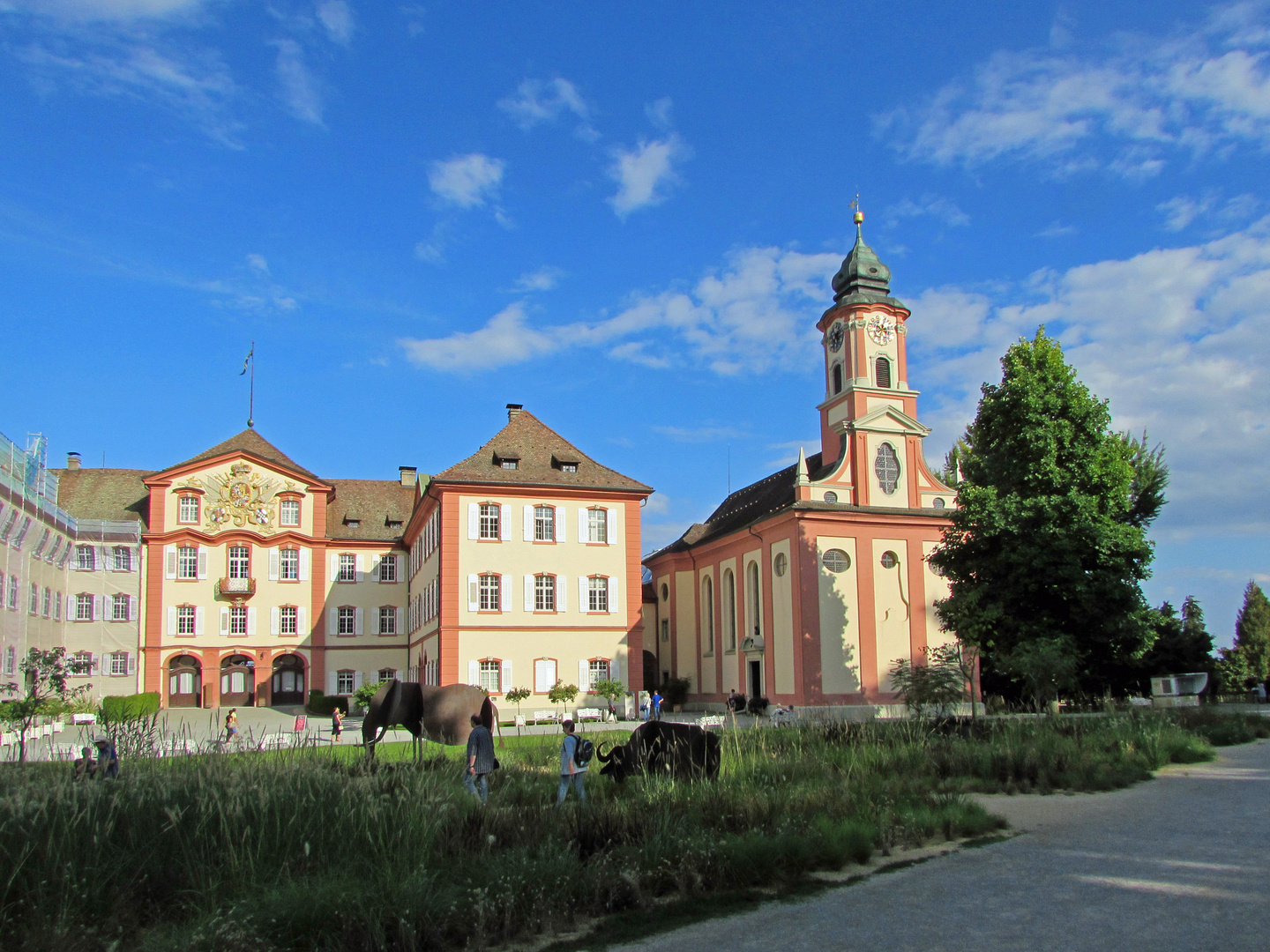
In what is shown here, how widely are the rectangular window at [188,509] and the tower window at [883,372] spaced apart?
33214 millimetres

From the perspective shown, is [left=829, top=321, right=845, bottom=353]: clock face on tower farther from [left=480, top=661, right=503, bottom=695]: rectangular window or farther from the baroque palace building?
[left=480, top=661, right=503, bottom=695]: rectangular window

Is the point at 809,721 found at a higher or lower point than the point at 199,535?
lower

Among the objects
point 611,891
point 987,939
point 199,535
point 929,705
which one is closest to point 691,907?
point 611,891

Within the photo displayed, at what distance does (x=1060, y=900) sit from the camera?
328 inches

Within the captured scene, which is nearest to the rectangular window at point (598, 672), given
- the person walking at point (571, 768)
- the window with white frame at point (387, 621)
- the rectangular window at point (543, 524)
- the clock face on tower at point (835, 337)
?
the rectangular window at point (543, 524)

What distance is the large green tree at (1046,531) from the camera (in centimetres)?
2502

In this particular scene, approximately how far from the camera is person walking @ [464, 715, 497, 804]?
A: 13148 mm

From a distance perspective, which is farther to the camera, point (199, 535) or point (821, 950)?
point (199, 535)

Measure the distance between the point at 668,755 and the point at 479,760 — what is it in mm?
2588

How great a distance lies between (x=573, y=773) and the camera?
13414mm

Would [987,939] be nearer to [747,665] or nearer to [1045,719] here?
[1045,719]

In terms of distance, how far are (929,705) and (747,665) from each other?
1245cm

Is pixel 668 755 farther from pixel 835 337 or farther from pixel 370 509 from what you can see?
pixel 370 509

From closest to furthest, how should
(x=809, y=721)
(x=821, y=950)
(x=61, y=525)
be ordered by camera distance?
(x=821, y=950) → (x=809, y=721) → (x=61, y=525)
